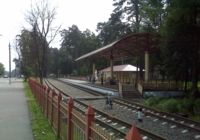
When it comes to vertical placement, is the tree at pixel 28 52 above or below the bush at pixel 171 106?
above

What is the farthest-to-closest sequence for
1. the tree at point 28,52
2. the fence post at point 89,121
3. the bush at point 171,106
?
1. the tree at point 28,52
2. the bush at point 171,106
3. the fence post at point 89,121

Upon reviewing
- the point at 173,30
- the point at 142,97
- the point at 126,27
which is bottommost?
the point at 142,97

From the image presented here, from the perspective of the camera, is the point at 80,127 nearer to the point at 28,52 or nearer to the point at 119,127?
the point at 119,127

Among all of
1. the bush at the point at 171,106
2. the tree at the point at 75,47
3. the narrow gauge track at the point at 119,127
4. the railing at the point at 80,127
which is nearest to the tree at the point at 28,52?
the bush at the point at 171,106

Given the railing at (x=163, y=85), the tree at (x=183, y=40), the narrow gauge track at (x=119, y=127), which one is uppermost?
the tree at (x=183, y=40)

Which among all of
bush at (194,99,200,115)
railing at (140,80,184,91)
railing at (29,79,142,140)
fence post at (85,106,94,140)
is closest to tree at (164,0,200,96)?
railing at (140,80,184,91)

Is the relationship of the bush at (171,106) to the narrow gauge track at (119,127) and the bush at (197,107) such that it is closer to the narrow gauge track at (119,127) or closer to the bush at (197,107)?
the bush at (197,107)

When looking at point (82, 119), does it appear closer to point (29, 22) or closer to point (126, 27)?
point (29, 22)

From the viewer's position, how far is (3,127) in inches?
592

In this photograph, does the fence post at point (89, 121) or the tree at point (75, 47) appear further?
the tree at point (75, 47)

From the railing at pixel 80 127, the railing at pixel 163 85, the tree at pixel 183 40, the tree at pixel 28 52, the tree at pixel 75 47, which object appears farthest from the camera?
the tree at pixel 75 47

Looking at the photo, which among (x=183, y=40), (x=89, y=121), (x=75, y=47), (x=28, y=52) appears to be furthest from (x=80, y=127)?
(x=75, y=47)

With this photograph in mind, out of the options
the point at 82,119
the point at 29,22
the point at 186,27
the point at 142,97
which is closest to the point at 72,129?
the point at 82,119

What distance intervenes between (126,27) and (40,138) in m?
89.2
